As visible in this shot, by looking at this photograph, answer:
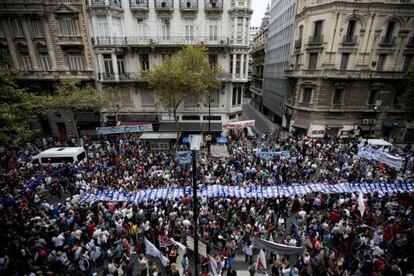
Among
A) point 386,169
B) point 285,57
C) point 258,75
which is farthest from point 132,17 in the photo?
point 258,75

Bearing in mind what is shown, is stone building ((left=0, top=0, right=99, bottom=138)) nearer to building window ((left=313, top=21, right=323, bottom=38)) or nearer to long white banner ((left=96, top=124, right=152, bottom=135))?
long white banner ((left=96, top=124, right=152, bottom=135))

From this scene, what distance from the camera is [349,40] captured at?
2705 cm

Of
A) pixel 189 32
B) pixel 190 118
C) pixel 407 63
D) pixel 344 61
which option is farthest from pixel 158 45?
pixel 407 63

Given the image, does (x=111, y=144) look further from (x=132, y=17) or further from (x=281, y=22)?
(x=281, y=22)

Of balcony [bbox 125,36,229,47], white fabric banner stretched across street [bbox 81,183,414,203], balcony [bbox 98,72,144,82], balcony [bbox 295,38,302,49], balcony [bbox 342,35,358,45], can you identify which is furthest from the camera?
balcony [bbox 295,38,302,49]

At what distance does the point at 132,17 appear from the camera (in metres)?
27.5

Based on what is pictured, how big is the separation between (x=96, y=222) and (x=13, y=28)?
2939 cm

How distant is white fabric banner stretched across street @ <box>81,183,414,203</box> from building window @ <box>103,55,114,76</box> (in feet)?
60.6

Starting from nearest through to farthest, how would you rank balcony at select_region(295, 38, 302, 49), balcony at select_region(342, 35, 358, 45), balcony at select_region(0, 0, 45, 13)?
balcony at select_region(0, 0, 45, 13) < balcony at select_region(342, 35, 358, 45) < balcony at select_region(295, 38, 302, 49)

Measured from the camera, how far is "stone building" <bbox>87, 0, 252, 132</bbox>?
1063 inches

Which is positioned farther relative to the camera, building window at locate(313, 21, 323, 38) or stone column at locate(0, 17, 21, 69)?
building window at locate(313, 21, 323, 38)

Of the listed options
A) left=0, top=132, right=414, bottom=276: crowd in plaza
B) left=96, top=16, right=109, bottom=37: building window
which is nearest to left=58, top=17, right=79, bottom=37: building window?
left=96, top=16, right=109, bottom=37: building window

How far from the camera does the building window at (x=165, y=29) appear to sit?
91.0ft

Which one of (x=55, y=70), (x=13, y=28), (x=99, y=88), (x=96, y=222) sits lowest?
(x=96, y=222)
